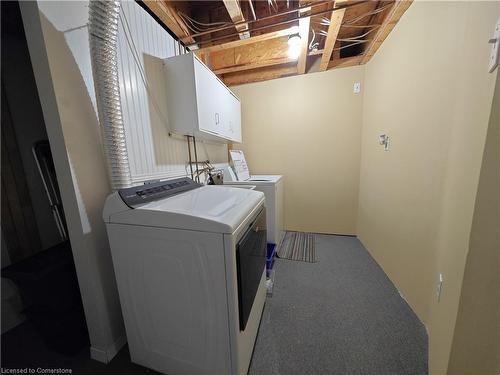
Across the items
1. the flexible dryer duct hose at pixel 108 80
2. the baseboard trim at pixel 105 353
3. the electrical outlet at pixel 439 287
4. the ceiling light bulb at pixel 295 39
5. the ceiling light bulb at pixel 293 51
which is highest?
the ceiling light bulb at pixel 293 51

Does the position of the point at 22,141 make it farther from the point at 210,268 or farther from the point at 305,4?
the point at 305,4

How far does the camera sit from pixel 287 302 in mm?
1505

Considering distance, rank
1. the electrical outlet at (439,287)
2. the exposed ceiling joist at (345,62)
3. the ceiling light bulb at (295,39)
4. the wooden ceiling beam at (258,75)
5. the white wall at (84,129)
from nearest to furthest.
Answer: the white wall at (84,129) < the electrical outlet at (439,287) < the ceiling light bulb at (295,39) < the exposed ceiling joist at (345,62) < the wooden ceiling beam at (258,75)

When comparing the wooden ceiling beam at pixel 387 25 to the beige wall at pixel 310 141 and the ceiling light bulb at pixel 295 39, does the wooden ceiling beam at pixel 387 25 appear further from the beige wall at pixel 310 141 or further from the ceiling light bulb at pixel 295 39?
the ceiling light bulb at pixel 295 39

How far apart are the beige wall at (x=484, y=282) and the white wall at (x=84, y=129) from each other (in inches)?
67.8

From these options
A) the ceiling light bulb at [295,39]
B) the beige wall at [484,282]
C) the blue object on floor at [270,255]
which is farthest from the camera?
the blue object on floor at [270,255]

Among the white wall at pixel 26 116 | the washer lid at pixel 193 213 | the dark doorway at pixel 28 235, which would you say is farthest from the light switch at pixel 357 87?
the white wall at pixel 26 116

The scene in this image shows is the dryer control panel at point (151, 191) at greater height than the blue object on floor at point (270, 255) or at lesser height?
greater

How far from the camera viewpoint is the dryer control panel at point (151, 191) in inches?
34.2

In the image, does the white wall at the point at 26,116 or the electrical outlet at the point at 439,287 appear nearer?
the electrical outlet at the point at 439,287

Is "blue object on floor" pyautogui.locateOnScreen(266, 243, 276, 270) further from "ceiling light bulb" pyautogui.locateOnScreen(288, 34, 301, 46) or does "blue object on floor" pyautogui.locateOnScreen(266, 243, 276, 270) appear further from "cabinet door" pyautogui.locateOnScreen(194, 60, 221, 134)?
"ceiling light bulb" pyautogui.locateOnScreen(288, 34, 301, 46)

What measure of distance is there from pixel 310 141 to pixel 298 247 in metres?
1.53

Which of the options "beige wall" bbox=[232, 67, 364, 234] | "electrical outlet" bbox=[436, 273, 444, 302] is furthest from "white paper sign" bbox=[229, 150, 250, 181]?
"electrical outlet" bbox=[436, 273, 444, 302]

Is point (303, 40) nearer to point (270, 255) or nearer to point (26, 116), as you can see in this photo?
point (270, 255)
